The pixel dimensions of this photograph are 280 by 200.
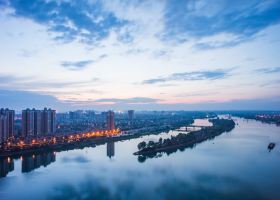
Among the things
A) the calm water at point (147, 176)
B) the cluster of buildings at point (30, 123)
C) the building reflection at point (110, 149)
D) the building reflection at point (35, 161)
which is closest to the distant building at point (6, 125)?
the cluster of buildings at point (30, 123)

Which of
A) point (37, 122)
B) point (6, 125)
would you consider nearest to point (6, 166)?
point (6, 125)

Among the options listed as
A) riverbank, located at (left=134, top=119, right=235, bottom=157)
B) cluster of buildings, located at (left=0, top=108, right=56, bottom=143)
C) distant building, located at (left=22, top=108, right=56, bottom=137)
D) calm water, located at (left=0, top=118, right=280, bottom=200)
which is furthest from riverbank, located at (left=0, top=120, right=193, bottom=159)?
riverbank, located at (left=134, top=119, right=235, bottom=157)

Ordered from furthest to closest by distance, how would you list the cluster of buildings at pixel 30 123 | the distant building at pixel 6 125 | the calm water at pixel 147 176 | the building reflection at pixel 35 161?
the cluster of buildings at pixel 30 123 < the distant building at pixel 6 125 < the building reflection at pixel 35 161 < the calm water at pixel 147 176

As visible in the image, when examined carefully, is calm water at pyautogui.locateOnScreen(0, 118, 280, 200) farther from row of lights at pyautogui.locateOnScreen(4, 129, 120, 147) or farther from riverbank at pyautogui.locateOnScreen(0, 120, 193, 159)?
row of lights at pyautogui.locateOnScreen(4, 129, 120, 147)

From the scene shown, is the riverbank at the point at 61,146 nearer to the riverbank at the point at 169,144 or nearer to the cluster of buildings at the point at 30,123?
the cluster of buildings at the point at 30,123

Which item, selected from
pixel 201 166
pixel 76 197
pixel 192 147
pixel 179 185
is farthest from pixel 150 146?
pixel 76 197

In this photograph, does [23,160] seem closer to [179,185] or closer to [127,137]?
[179,185]
